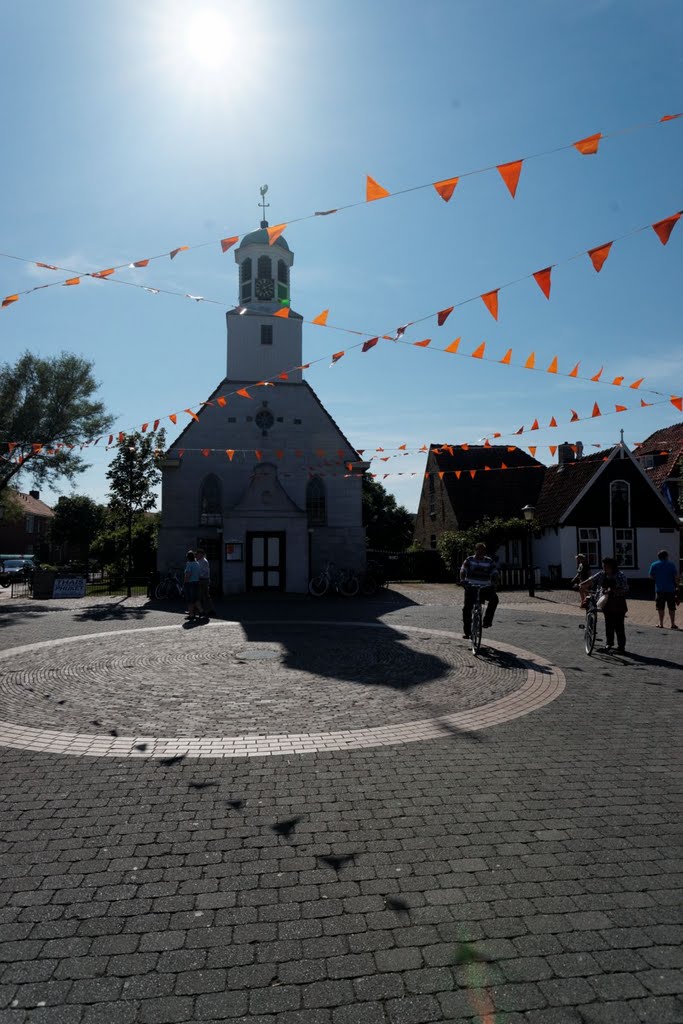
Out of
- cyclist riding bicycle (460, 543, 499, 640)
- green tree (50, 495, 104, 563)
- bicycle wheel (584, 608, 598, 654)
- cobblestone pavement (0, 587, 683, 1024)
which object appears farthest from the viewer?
green tree (50, 495, 104, 563)

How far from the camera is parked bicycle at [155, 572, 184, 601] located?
24156 mm

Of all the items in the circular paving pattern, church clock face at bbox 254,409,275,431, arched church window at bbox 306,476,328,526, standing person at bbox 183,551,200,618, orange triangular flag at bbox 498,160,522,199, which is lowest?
the circular paving pattern

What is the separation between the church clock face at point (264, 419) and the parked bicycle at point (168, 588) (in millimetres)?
7299

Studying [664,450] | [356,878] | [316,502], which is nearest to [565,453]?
[664,450]

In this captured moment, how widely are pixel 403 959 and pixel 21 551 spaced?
7281 centimetres

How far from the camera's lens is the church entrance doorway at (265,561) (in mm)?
25375

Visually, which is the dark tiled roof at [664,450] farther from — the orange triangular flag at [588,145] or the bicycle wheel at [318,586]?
the orange triangular flag at [588,145]

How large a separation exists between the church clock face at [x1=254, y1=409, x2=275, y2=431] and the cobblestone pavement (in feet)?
68.1

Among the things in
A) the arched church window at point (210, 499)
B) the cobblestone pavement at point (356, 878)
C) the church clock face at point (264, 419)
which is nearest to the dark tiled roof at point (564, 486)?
the church clock face at point (264, 419)

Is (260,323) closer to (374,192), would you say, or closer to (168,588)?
(168,588)

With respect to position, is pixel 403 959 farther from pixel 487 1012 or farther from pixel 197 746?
pixel 197 746

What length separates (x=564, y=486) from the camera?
3266 cm

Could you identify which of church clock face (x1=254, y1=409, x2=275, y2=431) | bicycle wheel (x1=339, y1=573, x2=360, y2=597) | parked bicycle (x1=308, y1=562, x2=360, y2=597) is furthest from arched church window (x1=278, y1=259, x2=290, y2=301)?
bicycle wheel (x1=339, y1=573, x2=360, y2=597)

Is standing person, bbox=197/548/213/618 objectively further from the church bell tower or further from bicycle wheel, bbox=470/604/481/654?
the church bell tower
